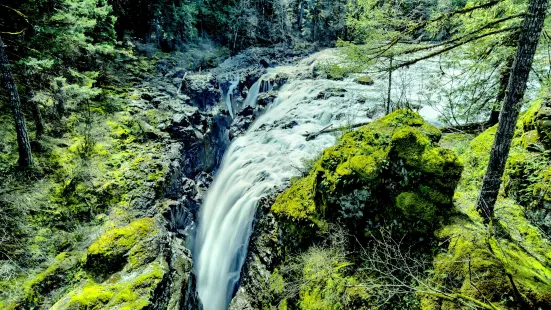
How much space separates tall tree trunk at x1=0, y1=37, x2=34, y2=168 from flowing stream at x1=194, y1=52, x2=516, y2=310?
6.71 metres

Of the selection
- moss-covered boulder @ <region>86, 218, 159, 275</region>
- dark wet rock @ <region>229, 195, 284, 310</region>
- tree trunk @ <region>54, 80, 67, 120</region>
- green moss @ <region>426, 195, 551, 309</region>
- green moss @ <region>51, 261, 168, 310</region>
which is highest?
tree trunk @ <region>54, 80, 67, 120</region>

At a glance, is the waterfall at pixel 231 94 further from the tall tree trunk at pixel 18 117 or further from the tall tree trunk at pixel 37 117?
the tall tree trunk at pixel 18 117

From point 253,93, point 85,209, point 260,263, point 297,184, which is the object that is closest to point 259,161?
point 297,184

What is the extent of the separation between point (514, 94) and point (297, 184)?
5.69 m

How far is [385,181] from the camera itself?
6.23m

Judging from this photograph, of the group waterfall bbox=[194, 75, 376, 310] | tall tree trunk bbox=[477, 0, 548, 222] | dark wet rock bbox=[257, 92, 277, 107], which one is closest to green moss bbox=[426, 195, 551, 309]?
tall tree trunk bbox=[477, 0, 548, 222]

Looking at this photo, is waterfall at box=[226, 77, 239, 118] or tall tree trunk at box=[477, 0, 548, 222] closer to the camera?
tall tree trunk at box=[477, 0, 548, 222]

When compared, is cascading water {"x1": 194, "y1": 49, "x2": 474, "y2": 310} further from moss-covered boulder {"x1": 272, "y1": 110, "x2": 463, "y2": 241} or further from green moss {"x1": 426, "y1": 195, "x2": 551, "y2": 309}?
green moss {"x1": 426, "y1": 195, "x2": 551, "y2": 309}

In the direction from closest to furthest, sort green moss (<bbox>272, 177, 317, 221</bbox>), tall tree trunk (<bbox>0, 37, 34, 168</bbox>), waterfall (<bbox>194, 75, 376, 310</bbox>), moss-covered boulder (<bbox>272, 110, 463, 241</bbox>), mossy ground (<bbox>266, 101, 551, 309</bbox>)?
mossy ground (<bbox>266, 101, 551, 309</bbox>) < moss-covered boulder (<bbox>272, 110, 463, 241</bbox>) < green moss (<bbox>272, 177, 317, 221</bbox>) < tall tree trunk (<bbox>0, 37, 34, 168</bbox>) < waterfall (<bbox>194, 75, 376, 310</bbox>)

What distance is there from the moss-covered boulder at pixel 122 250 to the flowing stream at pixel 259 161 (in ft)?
11.4

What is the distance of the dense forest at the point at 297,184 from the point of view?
4895 millimetres

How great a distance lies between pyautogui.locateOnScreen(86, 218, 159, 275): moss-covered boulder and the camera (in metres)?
7.01

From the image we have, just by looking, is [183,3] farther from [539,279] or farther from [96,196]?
[539,279]

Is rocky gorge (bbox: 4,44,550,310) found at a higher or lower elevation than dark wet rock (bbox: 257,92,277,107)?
lower
